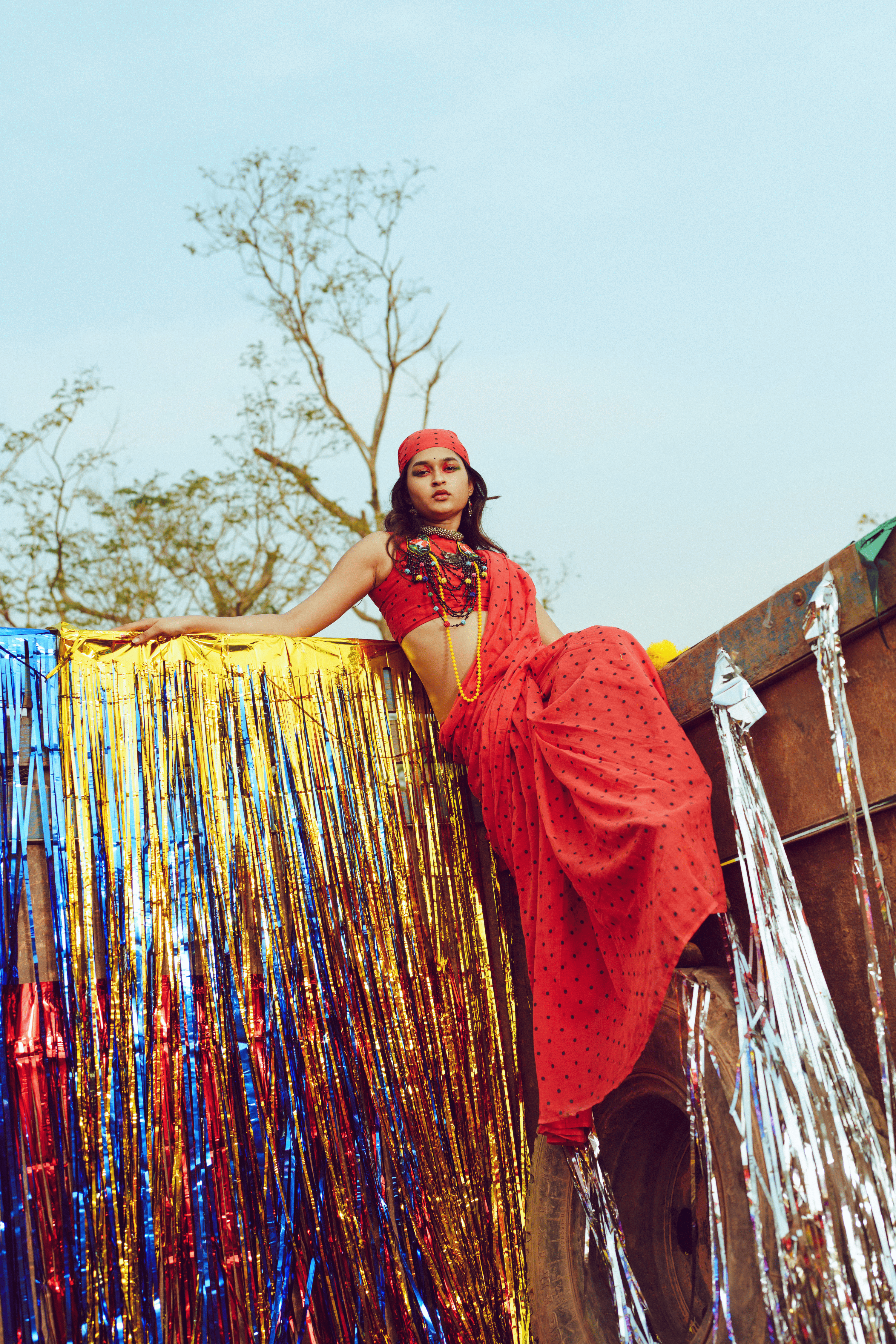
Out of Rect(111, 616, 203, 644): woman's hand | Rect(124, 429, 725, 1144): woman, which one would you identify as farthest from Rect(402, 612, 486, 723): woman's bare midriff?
Rect(111, 616, 203, 644): woman's hand

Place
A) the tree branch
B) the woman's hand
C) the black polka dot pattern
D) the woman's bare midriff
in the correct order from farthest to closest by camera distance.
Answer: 1. the tree branch
2. the woman's bare midriff
3. the woman's hand
4. the black polka dot pattern

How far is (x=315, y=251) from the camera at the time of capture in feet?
41.2

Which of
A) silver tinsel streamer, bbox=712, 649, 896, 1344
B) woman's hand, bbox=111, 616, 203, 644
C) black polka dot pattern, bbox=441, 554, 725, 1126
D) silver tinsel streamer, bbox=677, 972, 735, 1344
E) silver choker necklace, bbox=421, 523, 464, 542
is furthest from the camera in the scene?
silver choker necklace, bbox=421, 523, 464, 542

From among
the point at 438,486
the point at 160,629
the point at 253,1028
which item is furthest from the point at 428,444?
the point at 253,1028

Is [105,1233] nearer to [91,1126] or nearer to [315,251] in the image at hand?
[91,1126]

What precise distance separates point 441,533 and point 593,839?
1249mm

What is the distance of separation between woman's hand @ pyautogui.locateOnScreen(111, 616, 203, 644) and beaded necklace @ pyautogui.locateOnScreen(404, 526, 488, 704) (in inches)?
24.5

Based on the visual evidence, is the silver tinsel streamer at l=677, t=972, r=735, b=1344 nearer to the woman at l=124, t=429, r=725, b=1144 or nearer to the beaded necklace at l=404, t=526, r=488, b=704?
the woman at l=124, t=429, r=725, b=1144

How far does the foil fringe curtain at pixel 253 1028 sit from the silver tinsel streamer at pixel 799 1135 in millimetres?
893

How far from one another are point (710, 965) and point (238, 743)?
4.04 feet

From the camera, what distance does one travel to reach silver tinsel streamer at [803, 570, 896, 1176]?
1.73m

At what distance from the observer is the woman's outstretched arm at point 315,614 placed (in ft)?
8.62

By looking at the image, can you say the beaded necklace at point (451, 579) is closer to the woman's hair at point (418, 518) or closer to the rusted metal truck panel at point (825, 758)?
the woman's hair at point (418, 518)

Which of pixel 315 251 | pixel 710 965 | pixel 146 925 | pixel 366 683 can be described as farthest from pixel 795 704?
pixel 315 251
